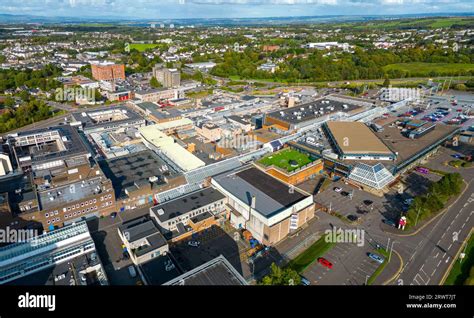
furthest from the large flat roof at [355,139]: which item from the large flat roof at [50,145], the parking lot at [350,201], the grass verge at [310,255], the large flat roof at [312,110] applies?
the large flat roof at [50,145]

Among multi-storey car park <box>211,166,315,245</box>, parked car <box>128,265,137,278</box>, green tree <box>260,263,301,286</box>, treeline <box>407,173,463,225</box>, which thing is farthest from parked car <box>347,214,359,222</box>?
parked car <box>128,265,137,278</box>

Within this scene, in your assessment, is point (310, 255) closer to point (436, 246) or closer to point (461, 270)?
point (436, 246)

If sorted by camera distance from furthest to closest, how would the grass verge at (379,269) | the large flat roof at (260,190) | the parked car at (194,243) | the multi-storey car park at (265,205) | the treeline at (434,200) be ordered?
the treeline at (434,200)
the large flat roof at (260,190)
the multi-storey car park at (265,205)
the parked car at (194,243)
the grass verge at (379,269)

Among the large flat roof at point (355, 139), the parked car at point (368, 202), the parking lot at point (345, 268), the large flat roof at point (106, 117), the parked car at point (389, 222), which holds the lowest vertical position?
the parking lot at point (345, 268)

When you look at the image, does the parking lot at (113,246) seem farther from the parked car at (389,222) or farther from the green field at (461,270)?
the green field at (461,270)

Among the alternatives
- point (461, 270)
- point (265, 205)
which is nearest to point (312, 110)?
point (265, 205)

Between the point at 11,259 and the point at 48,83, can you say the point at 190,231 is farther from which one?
the point at 48,83

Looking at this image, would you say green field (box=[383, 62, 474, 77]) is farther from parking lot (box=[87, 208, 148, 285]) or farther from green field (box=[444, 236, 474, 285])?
parking lot (box=[87, 208, 148, 285])
